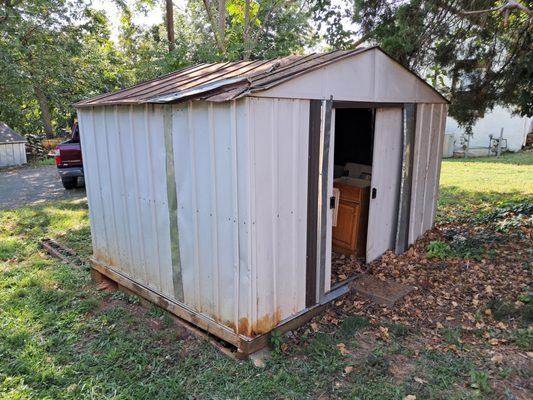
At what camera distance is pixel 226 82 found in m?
3.31

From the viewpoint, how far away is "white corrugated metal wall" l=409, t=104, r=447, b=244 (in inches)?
219

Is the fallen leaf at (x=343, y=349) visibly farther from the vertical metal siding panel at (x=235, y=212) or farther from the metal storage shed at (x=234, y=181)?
the vertical metal siding panel at (x=235, y=212)

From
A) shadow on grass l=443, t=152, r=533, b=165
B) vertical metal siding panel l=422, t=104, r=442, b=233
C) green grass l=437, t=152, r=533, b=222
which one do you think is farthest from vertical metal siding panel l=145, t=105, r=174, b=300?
shadow on grass l=443, t=152, r=533, b=165

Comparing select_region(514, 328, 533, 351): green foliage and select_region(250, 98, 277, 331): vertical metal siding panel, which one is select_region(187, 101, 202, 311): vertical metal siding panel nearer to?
select_region(250, 98, 277, 331): vertical metal siding panel

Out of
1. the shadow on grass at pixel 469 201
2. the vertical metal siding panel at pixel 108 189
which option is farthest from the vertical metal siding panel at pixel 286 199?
the shadow on grass at pixel 469 201

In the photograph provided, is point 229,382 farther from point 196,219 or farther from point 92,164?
point 92,164

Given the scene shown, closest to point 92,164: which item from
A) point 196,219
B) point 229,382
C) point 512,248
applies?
point 196,219

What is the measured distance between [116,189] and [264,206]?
2.21m

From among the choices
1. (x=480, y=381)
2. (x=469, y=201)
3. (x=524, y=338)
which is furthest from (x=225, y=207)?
(x=469, y=201)

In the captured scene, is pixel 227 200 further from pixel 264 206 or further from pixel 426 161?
pixel 426 161

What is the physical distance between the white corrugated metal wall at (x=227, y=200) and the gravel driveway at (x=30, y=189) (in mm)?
7425

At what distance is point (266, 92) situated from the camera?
307cm

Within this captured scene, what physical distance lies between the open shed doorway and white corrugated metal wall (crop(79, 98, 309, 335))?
1361 mm

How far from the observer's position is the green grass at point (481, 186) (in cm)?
841
